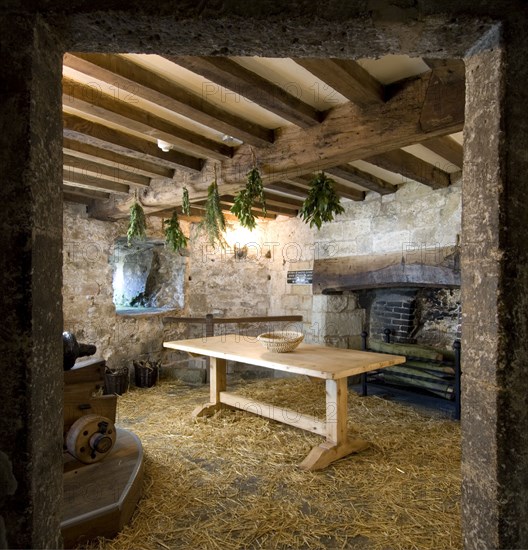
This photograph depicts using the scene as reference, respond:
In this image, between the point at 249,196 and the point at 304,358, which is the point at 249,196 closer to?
the point at 249,196

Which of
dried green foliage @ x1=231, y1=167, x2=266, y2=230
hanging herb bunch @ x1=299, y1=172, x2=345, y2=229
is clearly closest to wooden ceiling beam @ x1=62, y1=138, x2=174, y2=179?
dried green foliage @ x1=231, y1=167, x2=266, y2=230

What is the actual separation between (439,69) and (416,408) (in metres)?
3.68

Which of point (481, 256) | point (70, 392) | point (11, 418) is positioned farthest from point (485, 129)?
point (70, 392)

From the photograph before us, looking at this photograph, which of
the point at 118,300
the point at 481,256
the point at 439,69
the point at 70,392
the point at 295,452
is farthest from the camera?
the point at 118,300

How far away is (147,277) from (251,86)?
4.82 meters

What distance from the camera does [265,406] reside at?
151 inches

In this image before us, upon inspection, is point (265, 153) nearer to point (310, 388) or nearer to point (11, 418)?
point (11, 418)

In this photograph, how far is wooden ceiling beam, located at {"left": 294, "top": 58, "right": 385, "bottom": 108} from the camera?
2.10m

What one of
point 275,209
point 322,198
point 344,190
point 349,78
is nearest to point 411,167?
point 322,198

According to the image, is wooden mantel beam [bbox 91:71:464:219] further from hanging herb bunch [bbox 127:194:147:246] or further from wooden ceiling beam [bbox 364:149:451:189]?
hanging herb bunch [bbox 127:194:147:246]

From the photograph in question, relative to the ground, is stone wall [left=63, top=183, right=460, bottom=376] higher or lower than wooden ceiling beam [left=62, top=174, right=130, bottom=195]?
lower

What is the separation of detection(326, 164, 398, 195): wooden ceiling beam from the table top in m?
1.77

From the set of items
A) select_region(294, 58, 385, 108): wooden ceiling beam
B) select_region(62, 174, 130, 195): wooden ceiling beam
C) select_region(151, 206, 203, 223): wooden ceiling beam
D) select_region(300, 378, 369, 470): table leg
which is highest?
select_region(294, 58, 385, 108): wooden ceiling beam

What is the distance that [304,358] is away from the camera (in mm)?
3279
